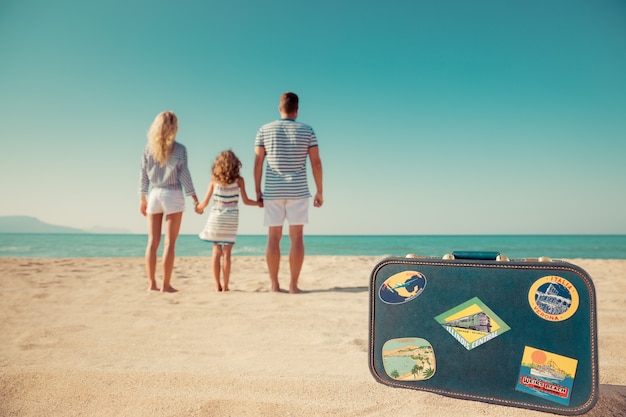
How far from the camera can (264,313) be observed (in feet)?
9.09

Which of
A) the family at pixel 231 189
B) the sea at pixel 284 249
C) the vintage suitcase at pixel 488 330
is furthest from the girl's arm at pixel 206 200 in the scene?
the sea at pixel 284 249

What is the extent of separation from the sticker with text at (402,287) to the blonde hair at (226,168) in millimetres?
3087

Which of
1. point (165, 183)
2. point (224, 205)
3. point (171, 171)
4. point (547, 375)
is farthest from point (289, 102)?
point (547, 375)

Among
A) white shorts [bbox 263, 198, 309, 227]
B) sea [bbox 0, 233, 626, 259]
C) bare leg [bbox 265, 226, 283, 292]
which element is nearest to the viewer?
white shorts [bbox 263, 198, 309, 227]

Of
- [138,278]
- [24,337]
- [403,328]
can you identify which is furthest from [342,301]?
[138,278]

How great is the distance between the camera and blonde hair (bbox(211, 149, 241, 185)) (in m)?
4.21

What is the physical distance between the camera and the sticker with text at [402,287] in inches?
54.1

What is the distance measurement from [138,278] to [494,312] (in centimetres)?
493

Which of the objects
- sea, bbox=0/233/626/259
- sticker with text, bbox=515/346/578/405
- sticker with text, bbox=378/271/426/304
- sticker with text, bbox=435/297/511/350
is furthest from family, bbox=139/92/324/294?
sea, bbox=0/233/626/259

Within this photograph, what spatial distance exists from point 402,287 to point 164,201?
3.31 m

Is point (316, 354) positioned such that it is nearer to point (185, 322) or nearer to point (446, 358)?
point (446, 358)

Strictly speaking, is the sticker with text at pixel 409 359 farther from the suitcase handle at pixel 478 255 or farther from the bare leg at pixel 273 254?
the bare leg at pixel 273 254

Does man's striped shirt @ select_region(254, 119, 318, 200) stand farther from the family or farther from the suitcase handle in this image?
the suitcase handle

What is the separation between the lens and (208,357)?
184 cm
